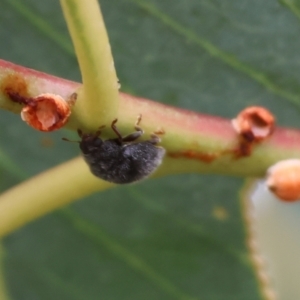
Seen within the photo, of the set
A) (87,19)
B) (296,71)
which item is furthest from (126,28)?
(87,19)

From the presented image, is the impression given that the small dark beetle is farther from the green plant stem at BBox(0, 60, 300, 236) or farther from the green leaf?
the green leaf

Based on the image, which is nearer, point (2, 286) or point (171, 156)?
point (171, 156)

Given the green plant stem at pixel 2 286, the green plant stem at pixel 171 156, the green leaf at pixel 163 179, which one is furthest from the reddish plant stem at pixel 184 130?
the green plant stem at pixel 2 286

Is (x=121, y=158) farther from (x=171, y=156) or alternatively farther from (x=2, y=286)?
(x=2, y=286)

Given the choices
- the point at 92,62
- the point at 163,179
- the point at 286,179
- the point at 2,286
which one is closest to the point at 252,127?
the point at 286,179

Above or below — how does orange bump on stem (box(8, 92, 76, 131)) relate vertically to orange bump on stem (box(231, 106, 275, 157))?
below

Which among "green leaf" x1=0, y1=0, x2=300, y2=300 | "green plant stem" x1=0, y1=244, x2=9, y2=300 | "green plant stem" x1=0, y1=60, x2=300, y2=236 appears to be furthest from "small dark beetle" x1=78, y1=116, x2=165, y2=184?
"green plant stem" x1=0, y1=244, x2=9, y2=300

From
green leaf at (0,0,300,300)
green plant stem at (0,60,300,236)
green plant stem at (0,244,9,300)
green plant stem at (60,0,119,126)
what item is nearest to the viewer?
green plant stem at (60,0,119,126)
